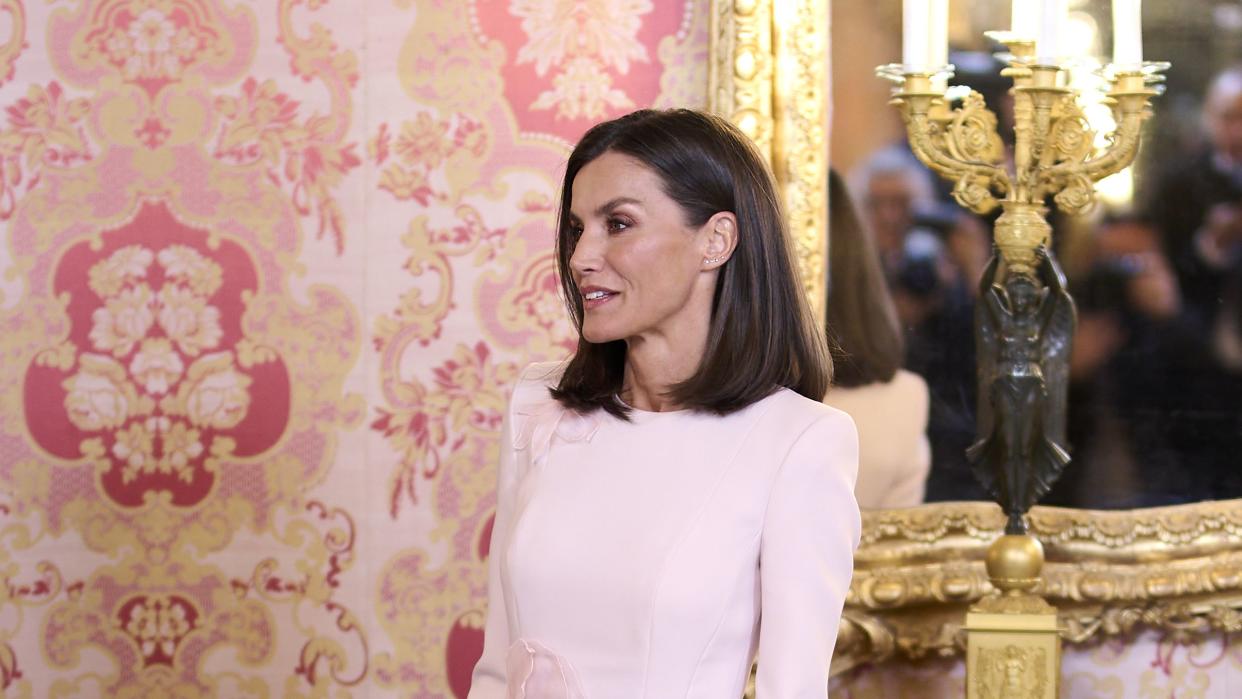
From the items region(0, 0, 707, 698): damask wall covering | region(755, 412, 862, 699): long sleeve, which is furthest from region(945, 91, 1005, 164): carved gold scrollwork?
region(755, 412, 862, 699): long sleeve

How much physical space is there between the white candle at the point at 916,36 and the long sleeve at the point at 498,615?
0.80m

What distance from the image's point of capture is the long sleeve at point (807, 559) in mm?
1420

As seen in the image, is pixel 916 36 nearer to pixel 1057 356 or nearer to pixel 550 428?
pixel 1057 356

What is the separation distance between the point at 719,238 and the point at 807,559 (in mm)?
334

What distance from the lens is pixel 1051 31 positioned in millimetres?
1971

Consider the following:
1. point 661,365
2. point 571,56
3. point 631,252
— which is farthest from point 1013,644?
point 571,56

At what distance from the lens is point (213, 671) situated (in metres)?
2.42

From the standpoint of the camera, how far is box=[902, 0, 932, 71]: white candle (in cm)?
205

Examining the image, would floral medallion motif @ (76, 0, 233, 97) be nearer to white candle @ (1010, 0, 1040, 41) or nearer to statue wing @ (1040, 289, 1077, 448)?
white candle @ (1010, 0, 1040, 41)

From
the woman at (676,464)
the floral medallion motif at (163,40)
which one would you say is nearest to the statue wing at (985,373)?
the woman at (676,464)

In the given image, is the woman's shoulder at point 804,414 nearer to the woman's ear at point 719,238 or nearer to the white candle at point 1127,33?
the woman's ear at point 719,238

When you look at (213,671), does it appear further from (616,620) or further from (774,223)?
(774,223)

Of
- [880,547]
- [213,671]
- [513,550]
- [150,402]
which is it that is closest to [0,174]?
[150,402]

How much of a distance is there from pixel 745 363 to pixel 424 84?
3.32 ft
